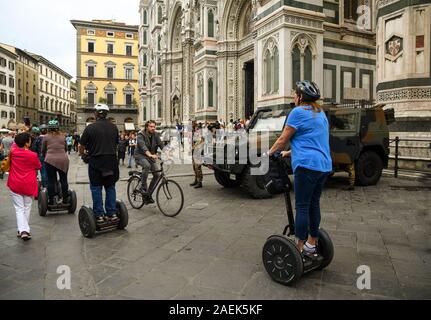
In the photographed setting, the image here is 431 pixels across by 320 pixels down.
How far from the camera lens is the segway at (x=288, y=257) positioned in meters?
3.30

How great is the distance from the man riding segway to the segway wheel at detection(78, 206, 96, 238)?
5.2 inches

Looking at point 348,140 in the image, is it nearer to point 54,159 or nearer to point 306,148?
point 306,148

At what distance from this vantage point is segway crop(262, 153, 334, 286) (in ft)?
10.8

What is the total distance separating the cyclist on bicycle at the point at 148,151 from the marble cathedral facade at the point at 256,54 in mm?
8982

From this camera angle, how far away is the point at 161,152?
23.2 feet

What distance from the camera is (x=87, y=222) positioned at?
16.6 ft

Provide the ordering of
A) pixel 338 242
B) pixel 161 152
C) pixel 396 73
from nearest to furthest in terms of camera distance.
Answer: pixel 338 242 < pixel 161 152 < pixel 396 73

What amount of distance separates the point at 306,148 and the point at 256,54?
13949 millimetres

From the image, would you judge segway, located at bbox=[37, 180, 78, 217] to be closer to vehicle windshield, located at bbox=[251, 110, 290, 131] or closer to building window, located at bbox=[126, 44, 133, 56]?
vehicle windshield, located at bbox=[251, 110, 290, 131]

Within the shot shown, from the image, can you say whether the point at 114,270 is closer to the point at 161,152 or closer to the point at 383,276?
the point at 383,276

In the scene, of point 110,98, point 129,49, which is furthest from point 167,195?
point 129,49

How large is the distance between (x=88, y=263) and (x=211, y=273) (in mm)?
1468
